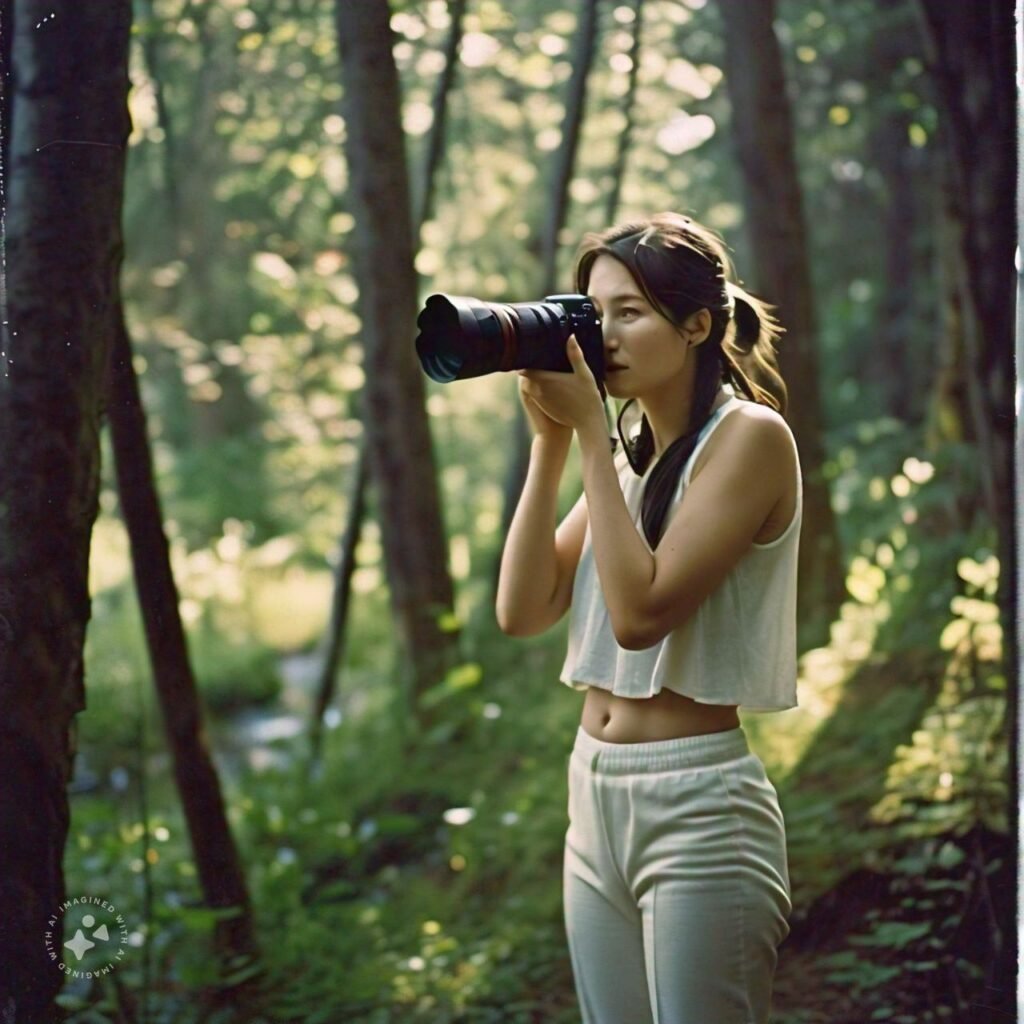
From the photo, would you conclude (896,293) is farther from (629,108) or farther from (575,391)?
(575,391)

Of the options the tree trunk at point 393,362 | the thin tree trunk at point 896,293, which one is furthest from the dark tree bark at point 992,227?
the thin tree trunk at point 896,293

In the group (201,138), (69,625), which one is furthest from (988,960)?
(201,138)

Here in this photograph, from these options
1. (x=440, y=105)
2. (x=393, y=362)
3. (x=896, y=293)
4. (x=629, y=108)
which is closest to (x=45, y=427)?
(x=393, y=362)

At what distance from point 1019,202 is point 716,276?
1.25m

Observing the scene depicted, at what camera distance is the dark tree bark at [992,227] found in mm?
2895

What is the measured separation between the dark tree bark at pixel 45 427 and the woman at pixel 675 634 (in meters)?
0.95

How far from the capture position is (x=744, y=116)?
17.0 feet

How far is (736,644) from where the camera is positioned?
191 cm

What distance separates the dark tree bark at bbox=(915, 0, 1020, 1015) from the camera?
289 cm

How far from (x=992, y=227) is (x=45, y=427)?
6.91ft

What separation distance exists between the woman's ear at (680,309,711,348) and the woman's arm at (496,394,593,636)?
23 cm

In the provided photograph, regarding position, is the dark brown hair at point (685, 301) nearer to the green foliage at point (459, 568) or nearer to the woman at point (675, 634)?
the woman at point (675, 634)

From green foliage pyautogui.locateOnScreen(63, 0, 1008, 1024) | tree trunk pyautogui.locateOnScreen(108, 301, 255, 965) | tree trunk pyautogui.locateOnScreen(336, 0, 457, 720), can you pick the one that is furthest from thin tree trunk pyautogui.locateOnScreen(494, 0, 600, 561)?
tree trunk pyautogui.locateOnScreen(108, 301, 255, 965)

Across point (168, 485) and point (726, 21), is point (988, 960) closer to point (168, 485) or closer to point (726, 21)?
point (726, 21)
